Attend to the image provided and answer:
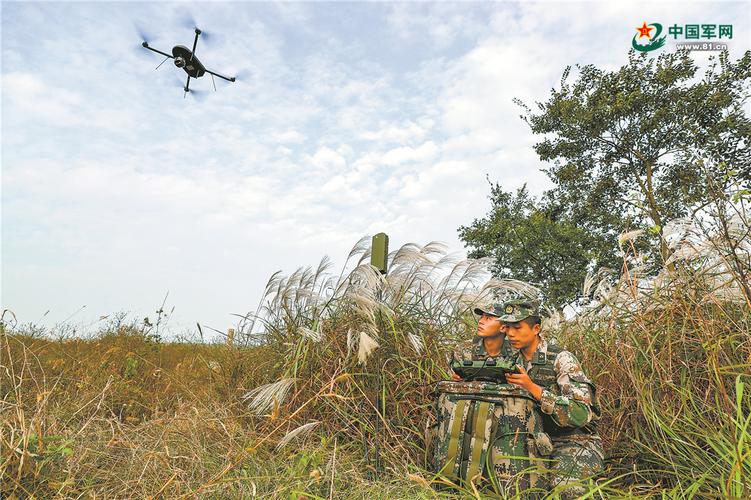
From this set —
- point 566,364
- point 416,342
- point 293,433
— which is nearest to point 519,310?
point 566,364

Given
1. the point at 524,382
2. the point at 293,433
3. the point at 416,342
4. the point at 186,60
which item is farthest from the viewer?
the point at 186,60

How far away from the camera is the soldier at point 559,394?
3.46 m

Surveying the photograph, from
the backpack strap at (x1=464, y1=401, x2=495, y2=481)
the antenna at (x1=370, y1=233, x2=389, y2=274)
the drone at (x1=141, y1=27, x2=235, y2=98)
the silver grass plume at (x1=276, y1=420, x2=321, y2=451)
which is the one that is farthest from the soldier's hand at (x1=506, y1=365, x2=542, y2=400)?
the drone at (x1=141, y1=27, x2=235, y2=98)

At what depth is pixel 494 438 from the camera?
11.3 feet

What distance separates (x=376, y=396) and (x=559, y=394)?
53.1 inches

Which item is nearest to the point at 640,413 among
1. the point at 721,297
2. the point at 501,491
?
the point at 721,297

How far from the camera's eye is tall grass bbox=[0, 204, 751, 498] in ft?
10.6

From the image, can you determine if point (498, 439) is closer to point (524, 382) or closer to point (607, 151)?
point (524, 382)

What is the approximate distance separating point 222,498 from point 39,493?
1.10m

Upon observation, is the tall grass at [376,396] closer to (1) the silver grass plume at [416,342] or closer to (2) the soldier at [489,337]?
(1) the silver grass plume at [416,342]

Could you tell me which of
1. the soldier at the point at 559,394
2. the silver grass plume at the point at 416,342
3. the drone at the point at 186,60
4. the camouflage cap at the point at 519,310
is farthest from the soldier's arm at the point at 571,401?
the drone at the point at 186,60

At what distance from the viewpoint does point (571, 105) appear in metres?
18.8

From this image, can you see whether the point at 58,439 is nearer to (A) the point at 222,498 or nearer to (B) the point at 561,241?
(A) the point at 222,498

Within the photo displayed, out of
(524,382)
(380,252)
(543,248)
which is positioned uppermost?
(543,248)
